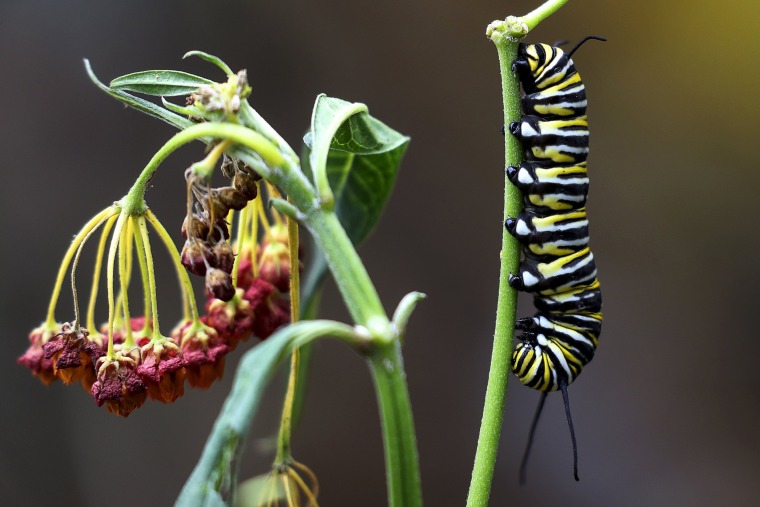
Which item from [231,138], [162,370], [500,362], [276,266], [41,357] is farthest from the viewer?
[276,266]

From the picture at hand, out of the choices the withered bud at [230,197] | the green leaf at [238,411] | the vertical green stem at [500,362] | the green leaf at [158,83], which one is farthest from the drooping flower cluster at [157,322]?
the vertical green stem at [500,362]

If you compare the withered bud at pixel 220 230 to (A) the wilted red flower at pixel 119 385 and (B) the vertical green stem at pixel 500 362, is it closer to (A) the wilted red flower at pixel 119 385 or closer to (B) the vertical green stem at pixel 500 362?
(A) the wilted red flower at pixel 119 385

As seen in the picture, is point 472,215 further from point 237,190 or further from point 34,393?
point 237,190

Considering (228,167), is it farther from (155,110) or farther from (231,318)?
(231,318)

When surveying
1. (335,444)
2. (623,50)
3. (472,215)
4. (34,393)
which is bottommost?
(335,444)

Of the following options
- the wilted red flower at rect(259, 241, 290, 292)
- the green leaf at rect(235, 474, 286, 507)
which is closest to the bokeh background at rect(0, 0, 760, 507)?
the green leaf at rect(235, 474, 286, 507)

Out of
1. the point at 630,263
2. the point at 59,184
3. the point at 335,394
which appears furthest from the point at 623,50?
the point at 59,184

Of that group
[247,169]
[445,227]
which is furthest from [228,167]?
[445,227]
